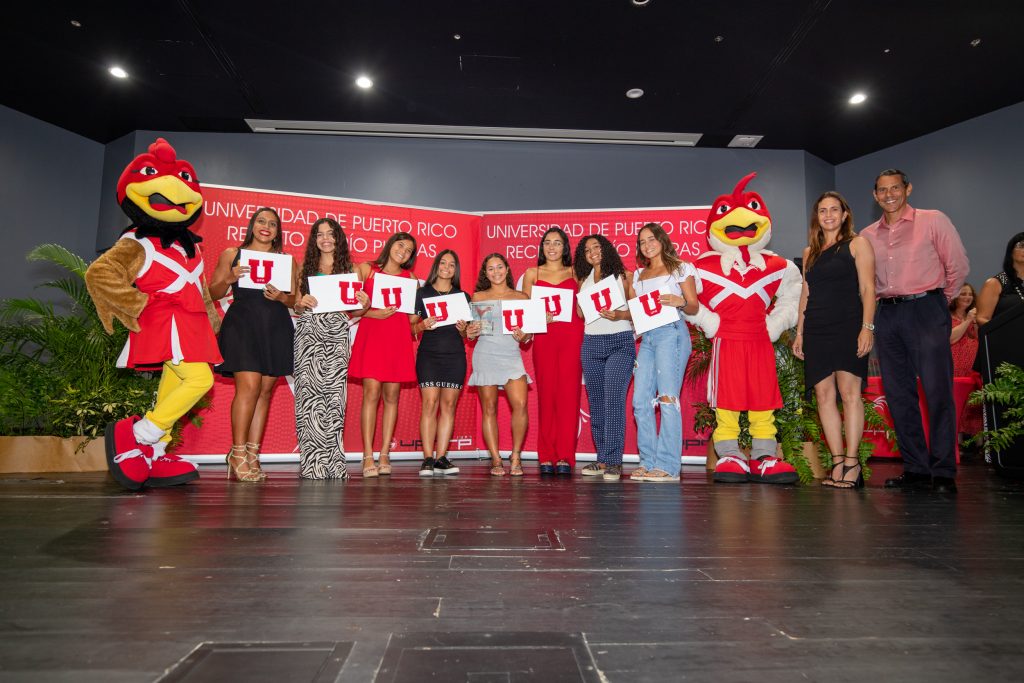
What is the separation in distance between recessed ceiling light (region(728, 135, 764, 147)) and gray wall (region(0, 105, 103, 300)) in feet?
24.5

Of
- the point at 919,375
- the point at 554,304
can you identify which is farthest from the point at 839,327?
the point at 554,304

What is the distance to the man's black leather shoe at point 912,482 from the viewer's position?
3.62m

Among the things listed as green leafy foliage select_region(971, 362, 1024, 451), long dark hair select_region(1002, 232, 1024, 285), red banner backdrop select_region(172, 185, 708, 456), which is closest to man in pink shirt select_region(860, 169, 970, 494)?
green leafy foliage select_region(971, 362, 1024, 451)

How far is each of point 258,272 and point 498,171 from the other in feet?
14.3

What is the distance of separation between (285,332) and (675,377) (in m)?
2.45

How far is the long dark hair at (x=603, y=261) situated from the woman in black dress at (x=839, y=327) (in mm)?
1185

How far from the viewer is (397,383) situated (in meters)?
4.34

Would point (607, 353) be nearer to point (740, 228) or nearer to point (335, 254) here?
point (740, 228)

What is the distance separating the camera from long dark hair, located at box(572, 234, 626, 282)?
435 centimetres

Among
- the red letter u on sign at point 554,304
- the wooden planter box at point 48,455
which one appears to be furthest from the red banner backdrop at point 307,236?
the red letter u on sign at point 554,304

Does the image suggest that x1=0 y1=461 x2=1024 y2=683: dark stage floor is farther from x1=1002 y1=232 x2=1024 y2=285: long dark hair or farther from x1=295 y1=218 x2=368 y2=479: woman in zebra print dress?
x1=1002 y1=232 x2=1024 y2=285: long dark hair

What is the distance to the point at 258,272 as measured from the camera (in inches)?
152

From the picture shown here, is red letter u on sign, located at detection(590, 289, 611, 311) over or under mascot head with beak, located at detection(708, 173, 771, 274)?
under

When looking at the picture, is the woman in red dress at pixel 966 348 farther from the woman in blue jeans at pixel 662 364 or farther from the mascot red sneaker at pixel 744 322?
the woman in blue jeans at pixel 662 364
